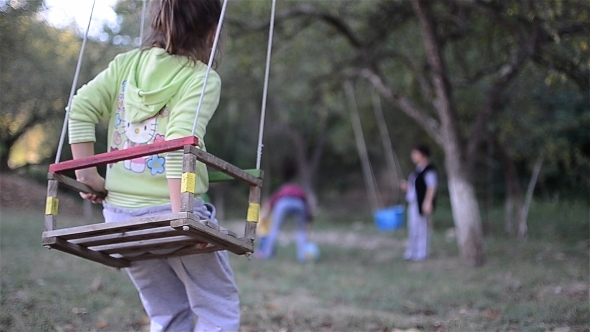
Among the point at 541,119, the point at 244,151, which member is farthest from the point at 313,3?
the point at 244,151

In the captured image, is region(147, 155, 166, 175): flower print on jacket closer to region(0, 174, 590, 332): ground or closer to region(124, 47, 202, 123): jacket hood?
region(124, 47, 202, 123): jacket hood

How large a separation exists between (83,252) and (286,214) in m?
7.33

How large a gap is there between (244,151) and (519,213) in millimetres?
14266

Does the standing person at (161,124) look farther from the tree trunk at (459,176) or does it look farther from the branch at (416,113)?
the branch at (416,113)

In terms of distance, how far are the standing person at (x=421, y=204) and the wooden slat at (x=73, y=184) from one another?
7562mm

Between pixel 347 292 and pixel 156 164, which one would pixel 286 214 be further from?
pixel 156 164

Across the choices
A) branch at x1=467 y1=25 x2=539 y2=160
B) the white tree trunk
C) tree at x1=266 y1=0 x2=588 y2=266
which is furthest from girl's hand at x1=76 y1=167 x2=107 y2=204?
the white tree trunk

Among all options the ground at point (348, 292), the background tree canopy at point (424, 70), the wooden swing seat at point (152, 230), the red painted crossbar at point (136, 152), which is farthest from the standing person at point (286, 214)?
the red painted crossbar at point (136, 152)

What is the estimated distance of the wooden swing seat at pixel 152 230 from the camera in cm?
230

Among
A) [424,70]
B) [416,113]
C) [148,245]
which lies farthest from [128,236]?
[424,70]

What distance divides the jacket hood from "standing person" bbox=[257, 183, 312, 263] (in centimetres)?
714

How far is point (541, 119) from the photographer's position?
11.1 meters

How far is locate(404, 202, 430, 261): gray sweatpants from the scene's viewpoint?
976 centimetres

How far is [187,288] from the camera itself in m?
2.80
